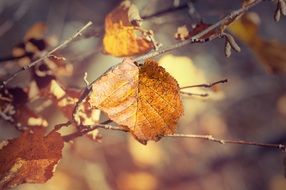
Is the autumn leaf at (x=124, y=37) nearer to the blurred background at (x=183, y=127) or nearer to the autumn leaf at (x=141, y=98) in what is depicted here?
the autumn leaf at (x=141, y=98)

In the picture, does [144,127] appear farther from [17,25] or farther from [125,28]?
[17,25]

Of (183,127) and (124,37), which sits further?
(183,127)

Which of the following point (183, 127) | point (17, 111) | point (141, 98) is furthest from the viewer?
point (183, 127)

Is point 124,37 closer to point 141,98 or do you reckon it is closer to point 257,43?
point 141,98

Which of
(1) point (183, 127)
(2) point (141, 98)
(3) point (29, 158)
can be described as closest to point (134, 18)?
(2) point (141, 98)

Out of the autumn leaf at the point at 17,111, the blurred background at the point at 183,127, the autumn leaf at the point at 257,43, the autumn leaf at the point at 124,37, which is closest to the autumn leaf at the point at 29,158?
the autumn leaf at the point at 17,111

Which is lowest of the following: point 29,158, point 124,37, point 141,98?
point 29,158

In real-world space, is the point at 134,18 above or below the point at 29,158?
above
